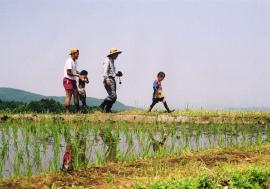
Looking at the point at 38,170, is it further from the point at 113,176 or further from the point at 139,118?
the point at 139,118

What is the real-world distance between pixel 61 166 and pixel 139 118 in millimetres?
6632

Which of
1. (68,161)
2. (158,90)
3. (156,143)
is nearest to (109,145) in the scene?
(156,143)

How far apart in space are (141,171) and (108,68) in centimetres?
831

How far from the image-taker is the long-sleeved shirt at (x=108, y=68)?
47.1 feet

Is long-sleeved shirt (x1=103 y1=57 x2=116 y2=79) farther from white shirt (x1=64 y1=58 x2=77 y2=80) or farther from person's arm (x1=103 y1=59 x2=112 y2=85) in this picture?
white shirt (x1=64 y1=58 x2=77 y2=80)

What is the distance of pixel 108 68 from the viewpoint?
47.2 feet

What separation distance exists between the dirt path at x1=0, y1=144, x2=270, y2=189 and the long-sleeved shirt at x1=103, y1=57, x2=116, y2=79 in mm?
6701

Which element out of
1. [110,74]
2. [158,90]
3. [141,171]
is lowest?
[141,171]

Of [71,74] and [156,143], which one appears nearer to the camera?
[156,143]

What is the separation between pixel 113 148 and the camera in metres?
8.03

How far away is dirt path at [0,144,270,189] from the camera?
18.3ft

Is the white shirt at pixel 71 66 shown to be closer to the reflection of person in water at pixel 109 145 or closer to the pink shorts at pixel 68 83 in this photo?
the pink shorts at pixel 68 83

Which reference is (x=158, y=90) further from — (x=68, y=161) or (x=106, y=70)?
(x=68, y=161)

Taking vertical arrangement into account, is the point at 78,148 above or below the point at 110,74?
below
